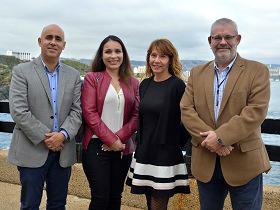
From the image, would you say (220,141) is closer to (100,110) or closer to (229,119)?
(229,119)

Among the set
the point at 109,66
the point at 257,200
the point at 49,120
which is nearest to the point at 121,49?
the point at 109,66

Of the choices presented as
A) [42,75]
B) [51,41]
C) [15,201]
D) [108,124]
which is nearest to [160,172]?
[108,124]

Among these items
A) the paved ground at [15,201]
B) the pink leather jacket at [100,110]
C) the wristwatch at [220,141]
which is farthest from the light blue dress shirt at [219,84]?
the paved ground at [15,201]

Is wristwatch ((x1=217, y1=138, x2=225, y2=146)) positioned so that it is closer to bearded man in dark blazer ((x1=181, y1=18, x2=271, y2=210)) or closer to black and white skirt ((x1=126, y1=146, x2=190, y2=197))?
bearded man in dark blazer ((x1=181, y1=18, x2=271, y2=210))

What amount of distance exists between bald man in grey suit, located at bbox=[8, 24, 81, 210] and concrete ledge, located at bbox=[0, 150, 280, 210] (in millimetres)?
1282

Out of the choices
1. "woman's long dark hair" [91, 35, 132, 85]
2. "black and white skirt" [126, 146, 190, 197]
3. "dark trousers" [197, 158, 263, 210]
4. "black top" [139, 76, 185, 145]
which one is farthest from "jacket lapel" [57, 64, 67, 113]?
"dark trousers" [197, 158, 263, 210]

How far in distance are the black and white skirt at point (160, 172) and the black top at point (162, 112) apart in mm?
95

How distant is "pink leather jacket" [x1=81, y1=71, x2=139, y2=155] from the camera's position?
3.15 m

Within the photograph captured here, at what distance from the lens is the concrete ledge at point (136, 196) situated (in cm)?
375

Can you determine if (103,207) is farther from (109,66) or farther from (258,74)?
(258,74)

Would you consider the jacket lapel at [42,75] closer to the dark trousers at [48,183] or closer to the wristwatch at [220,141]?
the dark trousers at [48,183]

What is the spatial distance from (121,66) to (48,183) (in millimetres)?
1197

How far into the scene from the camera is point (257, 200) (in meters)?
2.71

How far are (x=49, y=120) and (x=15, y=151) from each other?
369mm
